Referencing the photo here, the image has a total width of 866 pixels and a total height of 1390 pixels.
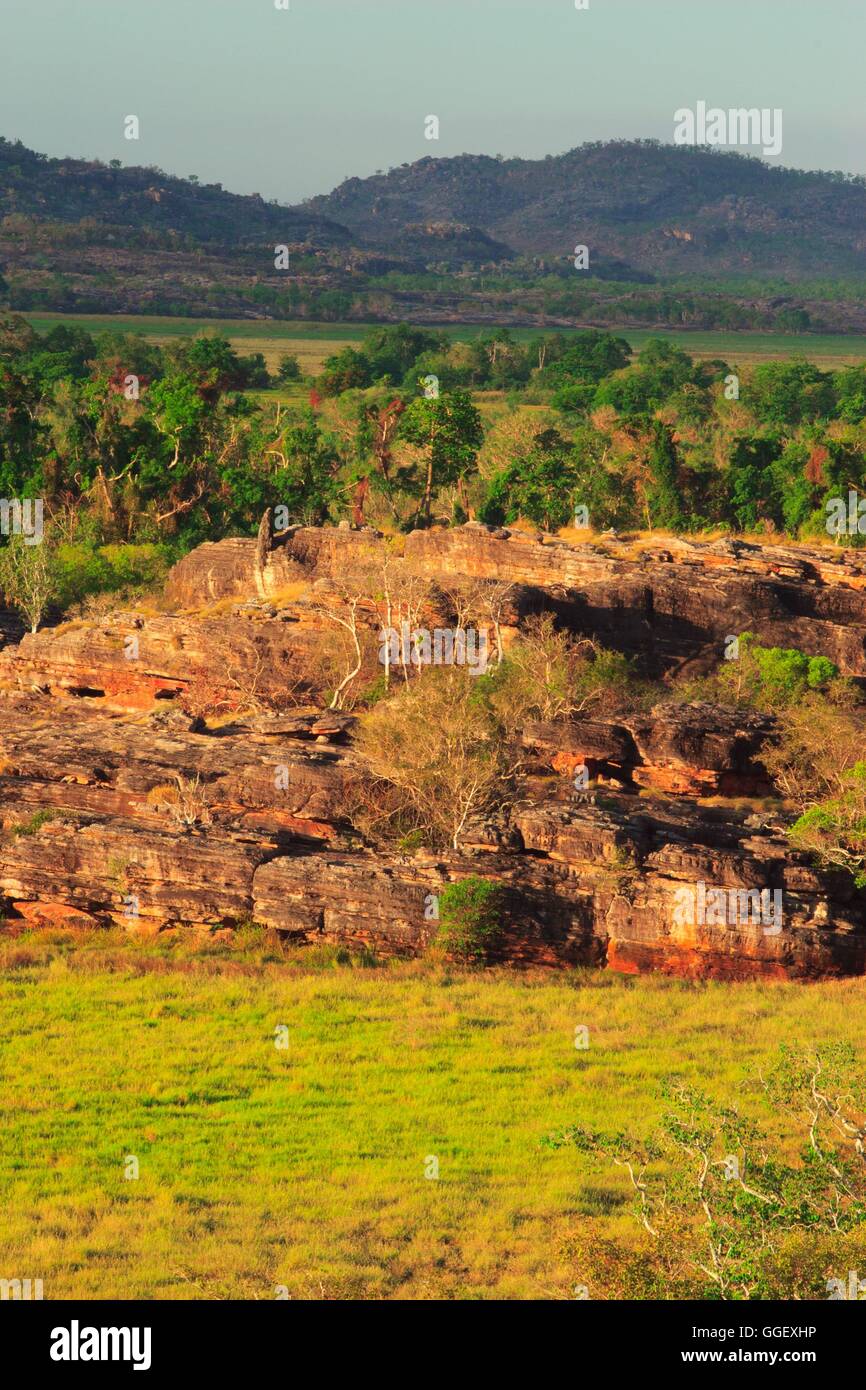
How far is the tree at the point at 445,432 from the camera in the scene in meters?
79.0

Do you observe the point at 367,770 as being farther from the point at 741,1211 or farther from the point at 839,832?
the point at 741,1211

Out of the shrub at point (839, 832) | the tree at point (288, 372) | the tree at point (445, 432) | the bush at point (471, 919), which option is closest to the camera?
the bush at point (471, 919)

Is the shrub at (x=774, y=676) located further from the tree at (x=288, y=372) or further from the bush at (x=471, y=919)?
the tree at (x=288, y=372)

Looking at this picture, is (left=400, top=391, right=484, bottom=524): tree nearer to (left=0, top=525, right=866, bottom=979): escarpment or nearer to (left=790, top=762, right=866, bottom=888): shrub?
(left=0, top=525, right=866, bottom=979): escarpment

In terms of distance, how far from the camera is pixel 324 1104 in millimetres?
33469

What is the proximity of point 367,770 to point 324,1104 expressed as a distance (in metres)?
15.1

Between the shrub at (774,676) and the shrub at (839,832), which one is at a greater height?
the shrub at (774,676)

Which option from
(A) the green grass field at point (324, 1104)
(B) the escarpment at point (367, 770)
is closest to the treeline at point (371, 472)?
(B) the escarpment at point (367, 770)

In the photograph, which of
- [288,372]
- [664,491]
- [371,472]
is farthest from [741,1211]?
[288,372]

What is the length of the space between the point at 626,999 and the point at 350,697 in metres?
20.3

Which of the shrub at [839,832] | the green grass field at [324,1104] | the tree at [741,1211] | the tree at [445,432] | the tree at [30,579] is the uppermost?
the tree at [445,432]

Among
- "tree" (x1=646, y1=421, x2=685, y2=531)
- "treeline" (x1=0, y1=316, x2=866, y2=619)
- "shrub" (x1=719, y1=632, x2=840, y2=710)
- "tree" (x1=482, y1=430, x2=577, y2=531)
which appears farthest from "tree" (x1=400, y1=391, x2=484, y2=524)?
"shrub" (x1=719, y1=632, x2=840, y2=710)

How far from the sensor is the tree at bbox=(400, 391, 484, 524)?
79.0 metres

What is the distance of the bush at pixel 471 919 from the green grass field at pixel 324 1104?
0.76 m
